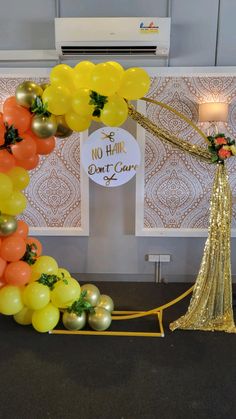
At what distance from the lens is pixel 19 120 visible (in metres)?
1.94

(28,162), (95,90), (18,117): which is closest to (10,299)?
(28,162)

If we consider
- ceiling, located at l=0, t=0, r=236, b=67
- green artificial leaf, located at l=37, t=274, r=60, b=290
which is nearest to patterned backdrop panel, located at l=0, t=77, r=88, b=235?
Result: ceiling, located at l=0, t=0, r=236, b=67

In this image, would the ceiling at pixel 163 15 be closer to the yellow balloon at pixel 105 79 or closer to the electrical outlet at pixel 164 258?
the yellow balloon at pixel 105 79

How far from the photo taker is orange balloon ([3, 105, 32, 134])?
1.93 meters

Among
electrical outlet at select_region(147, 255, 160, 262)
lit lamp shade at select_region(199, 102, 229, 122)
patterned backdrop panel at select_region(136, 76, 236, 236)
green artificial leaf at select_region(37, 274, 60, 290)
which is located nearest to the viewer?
green artificial leaf at select_region(37, 274, 60, 290)

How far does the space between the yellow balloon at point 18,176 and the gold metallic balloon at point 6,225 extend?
0.23 m

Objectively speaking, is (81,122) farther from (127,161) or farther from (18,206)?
(127,161)

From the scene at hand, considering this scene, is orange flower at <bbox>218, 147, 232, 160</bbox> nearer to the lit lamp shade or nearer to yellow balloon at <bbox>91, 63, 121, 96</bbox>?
the lit lamp shade

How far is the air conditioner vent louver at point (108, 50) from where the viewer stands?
8.95ft

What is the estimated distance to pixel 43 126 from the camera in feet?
6.40

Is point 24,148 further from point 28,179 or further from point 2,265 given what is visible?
point 2,265

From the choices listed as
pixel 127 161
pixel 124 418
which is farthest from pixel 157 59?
pixel 124 418

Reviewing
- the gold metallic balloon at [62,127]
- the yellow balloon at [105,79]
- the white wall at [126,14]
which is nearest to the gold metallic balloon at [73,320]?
the white wall at [126,14]

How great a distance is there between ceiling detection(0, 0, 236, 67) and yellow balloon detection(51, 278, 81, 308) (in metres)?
1.98
